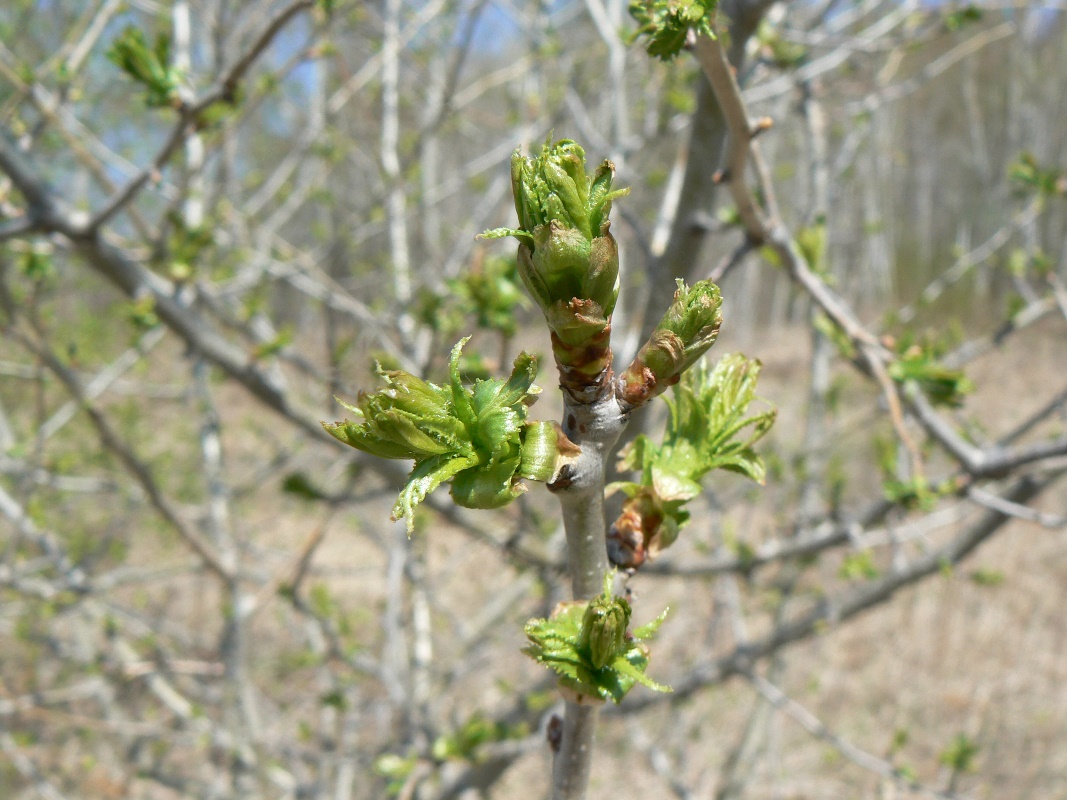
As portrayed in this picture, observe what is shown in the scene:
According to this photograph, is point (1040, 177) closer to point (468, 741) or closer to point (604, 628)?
point (604, 628)

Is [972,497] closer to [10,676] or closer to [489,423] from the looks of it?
[489,423]

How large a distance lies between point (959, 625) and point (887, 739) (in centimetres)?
172

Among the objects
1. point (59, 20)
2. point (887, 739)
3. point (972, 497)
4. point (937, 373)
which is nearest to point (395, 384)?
point (937, 373)

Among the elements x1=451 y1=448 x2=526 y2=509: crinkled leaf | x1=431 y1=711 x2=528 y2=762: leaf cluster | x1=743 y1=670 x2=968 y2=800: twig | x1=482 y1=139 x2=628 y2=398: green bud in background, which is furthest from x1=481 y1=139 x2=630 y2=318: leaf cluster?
x1=743 y1=670 x2=968 y2=800: twig

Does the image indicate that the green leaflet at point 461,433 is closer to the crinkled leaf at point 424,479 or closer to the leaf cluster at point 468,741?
the crinkled leaf at point 424,479

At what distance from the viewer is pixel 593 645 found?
1.91 ft

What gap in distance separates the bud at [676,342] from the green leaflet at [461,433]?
0.27 feet

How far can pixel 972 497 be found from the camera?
1740mm

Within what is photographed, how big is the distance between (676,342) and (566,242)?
13cm

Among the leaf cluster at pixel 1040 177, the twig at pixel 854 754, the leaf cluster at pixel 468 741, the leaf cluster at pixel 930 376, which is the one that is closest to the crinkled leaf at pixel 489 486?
the leaf cluster at pixel 930 376

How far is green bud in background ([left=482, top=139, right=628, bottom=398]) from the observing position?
1.57 ft

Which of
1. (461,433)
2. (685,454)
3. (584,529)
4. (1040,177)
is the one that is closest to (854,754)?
(1040,177)

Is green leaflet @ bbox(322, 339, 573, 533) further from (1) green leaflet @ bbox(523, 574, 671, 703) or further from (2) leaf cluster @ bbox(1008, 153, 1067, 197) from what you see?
(2) leaf cluster @ bbox(1008, 153, 1067, 197)

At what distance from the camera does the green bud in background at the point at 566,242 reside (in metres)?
0.48
